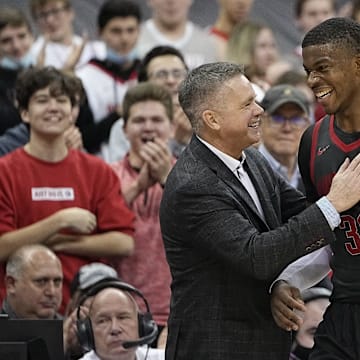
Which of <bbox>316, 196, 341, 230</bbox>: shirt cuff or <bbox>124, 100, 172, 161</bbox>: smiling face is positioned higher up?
<bbox>124, 100, 172, 161</bbox>: smiling face

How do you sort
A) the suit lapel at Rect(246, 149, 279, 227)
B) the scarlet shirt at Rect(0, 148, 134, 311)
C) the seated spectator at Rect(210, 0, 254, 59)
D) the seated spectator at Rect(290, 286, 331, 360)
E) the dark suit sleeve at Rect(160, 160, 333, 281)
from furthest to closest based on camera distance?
the seated spectator at Rect(210, 0, 254, 59) < the scarlet shirt at Rect(0, 148, 134, 311) < the seated spectator at Rect(290, 286, 331, 360) < the suit lapel at Rect(246, 149, 279, 227) < the dark suit sleeve at Rect(160, 160, 333, 281)

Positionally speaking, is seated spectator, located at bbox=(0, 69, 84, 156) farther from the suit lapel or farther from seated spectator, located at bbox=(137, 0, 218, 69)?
the suit lapel

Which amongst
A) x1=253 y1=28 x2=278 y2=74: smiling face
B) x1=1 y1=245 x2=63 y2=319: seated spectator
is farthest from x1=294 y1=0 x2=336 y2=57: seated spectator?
x1=1 y1=245 x2=63 y2=319: seated spectator

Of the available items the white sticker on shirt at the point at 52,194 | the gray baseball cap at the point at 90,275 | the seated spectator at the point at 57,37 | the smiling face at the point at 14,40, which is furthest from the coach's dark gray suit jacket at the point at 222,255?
the seated spectator at the point at 57,37

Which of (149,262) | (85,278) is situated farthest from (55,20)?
(85,278)

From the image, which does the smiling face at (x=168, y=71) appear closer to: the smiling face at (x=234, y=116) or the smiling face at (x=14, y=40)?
the smiling face at (x=14, y=40)

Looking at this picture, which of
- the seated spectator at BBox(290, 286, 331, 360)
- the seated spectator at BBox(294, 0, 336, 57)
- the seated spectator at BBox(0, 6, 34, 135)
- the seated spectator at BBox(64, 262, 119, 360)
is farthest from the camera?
the seated spectator at BBox(294, 0, 336, 57)

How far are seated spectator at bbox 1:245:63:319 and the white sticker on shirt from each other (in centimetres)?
32

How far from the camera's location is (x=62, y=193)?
651 centimetres

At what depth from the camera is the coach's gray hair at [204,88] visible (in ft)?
15.0

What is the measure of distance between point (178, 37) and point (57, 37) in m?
0.80

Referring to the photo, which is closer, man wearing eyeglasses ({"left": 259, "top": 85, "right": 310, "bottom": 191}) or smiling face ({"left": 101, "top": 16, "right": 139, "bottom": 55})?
man wearing eyeglasses ({"left": 259, "top": 85, "right": 310, "bottom": 191})

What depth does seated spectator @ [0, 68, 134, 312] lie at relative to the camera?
6.36 meters

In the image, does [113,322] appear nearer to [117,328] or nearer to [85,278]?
[117,328]
